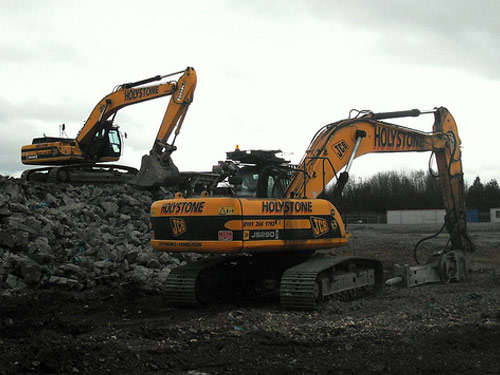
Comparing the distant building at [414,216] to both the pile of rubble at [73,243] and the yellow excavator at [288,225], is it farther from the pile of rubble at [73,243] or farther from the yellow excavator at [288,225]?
the yellow excavator at [288,225]

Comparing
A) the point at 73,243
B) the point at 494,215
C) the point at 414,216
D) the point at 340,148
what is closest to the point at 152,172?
the point at 73,243

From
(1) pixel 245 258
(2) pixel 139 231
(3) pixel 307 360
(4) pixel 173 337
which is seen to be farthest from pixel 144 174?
(3) pixel 307 360

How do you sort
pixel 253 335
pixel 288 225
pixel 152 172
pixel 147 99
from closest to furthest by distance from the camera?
1. pixel 253 335
2. pixel 288 225
3. pixel 152 172
4. pixel 147 99

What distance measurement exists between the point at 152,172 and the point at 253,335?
42.1ft

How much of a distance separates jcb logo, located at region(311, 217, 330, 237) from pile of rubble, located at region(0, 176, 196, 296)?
3478mm

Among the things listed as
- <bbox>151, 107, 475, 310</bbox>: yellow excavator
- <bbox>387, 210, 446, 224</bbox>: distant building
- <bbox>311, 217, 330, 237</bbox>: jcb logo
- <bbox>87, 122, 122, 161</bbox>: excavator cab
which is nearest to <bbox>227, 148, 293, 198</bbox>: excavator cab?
<bbox>151, 107, 475, 310</bbox>: yellow excavator

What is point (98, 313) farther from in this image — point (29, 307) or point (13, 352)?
point (13, 352)

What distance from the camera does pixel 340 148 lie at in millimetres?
10375

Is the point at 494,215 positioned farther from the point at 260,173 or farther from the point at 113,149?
the point at 260,173

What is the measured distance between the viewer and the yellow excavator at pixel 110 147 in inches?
771

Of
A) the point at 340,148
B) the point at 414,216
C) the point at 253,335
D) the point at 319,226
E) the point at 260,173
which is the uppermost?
the point at 340,148

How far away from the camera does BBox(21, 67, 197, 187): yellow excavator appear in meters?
19.6

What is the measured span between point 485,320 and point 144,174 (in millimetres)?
13524

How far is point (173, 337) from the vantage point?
7.09 m
